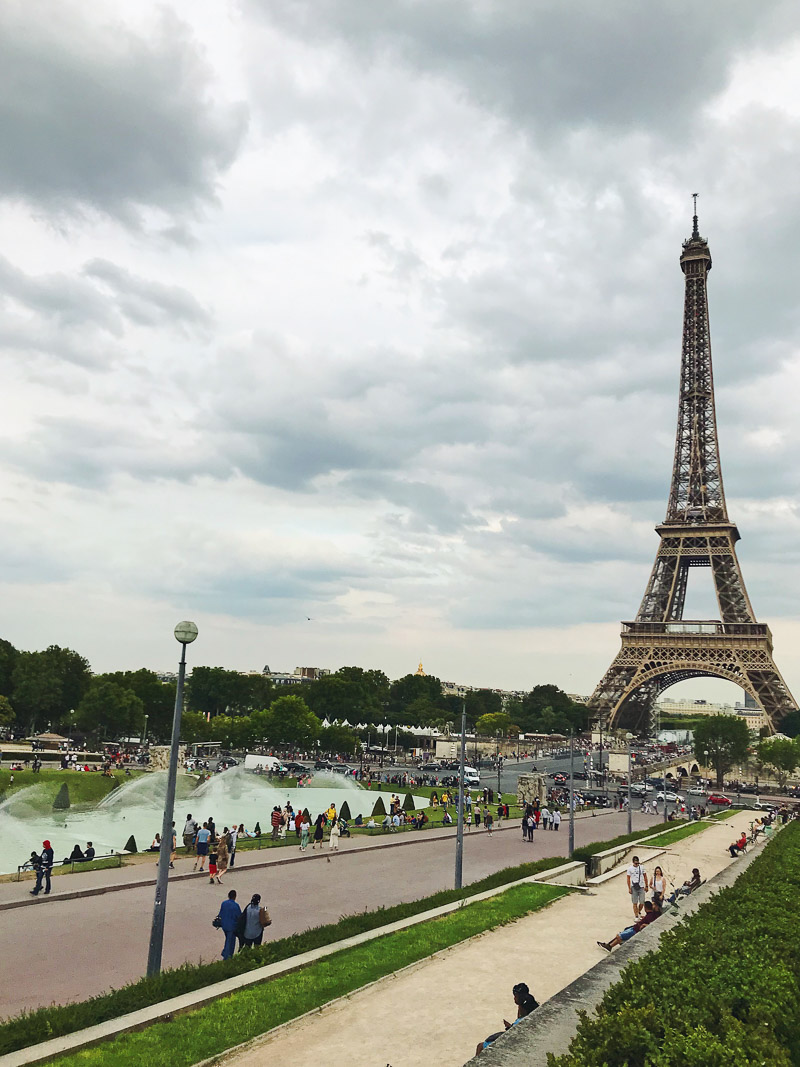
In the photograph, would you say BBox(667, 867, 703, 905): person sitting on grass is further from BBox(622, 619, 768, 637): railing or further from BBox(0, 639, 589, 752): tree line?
BBox(622, 619, 768, 637): railing

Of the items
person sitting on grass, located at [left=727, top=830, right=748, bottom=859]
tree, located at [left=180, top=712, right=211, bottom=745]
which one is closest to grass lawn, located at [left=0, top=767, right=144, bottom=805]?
person sitting on grass, located at [left=727, top=830, right=748, bottom=859]

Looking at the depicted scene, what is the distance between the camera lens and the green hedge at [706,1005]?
6223 mm

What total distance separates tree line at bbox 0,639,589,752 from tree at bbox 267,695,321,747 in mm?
112

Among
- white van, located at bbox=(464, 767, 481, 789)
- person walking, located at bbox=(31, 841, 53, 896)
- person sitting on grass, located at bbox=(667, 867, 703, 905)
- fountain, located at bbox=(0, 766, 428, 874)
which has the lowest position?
white van, located at bbox=(464, 767, 481, 789)

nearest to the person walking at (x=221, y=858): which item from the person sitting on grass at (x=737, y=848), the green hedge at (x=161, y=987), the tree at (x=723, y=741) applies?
the green hedge at (x=161, y=987)

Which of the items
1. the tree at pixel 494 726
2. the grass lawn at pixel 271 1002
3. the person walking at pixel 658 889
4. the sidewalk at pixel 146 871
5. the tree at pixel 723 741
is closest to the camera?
the grass lawn at pixel 271 1002

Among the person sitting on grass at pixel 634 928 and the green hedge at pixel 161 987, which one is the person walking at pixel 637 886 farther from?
the green hedge at pixel 161 987

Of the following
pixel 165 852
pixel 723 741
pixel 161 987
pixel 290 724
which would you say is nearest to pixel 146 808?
pixel 165 852

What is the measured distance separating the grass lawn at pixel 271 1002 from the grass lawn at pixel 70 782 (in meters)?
38.9

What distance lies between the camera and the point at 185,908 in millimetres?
19547

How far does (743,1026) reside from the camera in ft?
22.2

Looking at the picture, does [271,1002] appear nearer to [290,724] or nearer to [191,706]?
[290,724]

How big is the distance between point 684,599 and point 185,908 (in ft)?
312

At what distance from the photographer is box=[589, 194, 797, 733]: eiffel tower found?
303ft
